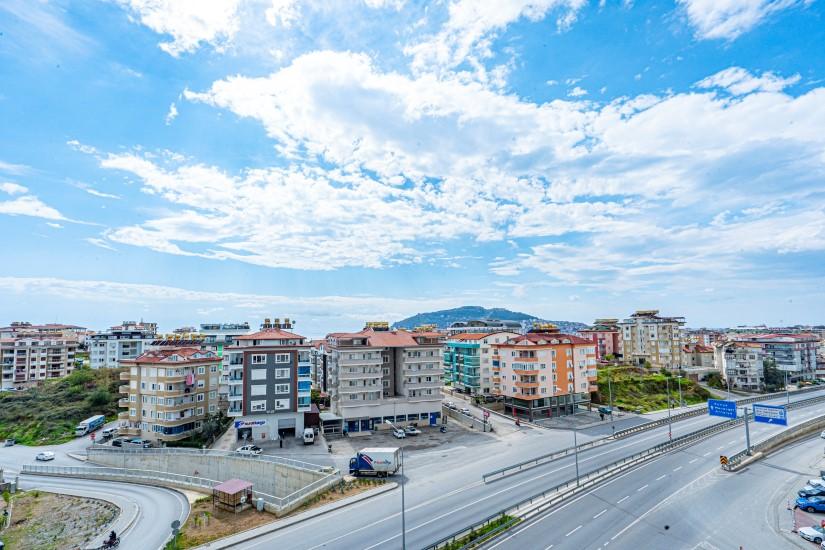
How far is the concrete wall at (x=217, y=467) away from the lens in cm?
5478

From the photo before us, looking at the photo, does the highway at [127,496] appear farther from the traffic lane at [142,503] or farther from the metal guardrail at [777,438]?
the metal guardrail at [777,438]

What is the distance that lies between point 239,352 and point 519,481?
1902 inches

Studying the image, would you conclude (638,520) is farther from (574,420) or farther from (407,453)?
(574,420)

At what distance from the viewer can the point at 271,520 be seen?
43.8 m

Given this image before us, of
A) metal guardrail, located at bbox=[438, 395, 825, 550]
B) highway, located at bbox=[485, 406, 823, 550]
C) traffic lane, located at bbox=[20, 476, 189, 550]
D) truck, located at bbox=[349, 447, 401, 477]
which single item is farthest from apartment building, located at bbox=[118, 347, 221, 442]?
highway, located at bbox=[485, 406, 823, 550]

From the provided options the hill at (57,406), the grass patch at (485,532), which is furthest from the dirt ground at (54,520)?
the grass patch at (485,532)

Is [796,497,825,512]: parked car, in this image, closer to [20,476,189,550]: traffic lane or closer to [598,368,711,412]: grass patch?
[598,368,711,412]: grass patch

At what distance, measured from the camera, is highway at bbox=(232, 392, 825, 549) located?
3856cm

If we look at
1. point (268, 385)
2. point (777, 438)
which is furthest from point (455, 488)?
point (777, 438)

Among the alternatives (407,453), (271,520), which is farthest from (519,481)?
(271,520)

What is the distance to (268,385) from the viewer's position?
74375 millimetres

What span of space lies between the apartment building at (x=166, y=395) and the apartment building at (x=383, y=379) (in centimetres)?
2412

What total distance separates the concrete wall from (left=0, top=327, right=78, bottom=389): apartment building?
264 feet

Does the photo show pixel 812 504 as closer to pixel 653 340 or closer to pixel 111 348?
pixel 653 340
